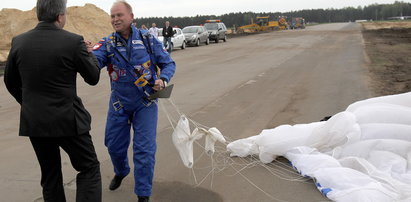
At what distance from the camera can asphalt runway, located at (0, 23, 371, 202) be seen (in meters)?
4.48

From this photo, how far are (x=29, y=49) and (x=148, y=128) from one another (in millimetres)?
1355

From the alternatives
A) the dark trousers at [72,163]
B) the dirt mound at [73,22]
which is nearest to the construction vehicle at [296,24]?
the dirt mound at [73,22]

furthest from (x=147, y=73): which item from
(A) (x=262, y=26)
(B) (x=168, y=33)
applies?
(A) (x=262, y=26)

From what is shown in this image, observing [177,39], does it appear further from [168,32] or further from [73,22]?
[73,22]

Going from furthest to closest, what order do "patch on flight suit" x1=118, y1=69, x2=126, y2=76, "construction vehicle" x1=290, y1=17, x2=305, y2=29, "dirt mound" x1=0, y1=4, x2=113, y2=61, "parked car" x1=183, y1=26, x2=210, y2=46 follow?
"construction vehicle" x1=290, y1=17, x2=305, y2=29, "dirt mound" x1=0, y1=4, x2=113, y2=61, "parked car" x1=183, y1=26, x2=210, y2=46, "patch on flight suit" x1=118, y1=69, x2=126, y2=76

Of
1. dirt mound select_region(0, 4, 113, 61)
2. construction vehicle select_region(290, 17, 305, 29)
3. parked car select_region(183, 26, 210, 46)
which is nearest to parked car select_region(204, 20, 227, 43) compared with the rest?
parked car select_region(183, 26, 210, 46)

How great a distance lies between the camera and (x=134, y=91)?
13.3 feet

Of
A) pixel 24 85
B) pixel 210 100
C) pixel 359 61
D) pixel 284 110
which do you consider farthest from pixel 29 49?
pixel 359 61

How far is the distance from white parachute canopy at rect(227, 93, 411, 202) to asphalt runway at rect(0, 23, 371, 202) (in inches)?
6.7

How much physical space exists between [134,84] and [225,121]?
369 cm

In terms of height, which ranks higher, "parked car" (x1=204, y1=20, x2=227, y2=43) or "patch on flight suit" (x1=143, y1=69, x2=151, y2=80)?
"patch on flight suit" (x1=143, y1=69, x2=151, y2=80)

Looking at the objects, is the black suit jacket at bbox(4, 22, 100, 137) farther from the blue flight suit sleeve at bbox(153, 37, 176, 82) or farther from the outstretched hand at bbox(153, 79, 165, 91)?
the blue flight suit sleeve at bbox(153, 37, 176, 82)

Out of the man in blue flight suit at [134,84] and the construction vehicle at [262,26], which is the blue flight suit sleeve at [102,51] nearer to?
the man in blue flight suit at [134,84]

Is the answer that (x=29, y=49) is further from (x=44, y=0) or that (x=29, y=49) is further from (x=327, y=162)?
(x=327, y=162)
